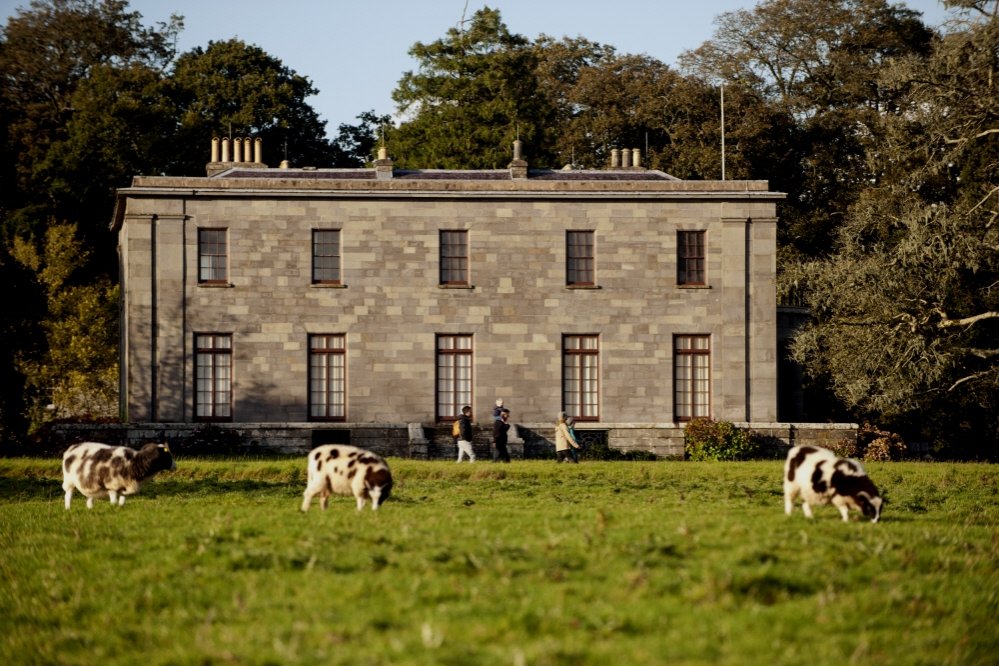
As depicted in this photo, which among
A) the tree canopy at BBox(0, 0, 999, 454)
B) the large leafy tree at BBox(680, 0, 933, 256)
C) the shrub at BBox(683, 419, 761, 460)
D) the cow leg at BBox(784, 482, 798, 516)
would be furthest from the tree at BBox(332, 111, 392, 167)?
the cow leg at BBox(784, 482, 798, 516)

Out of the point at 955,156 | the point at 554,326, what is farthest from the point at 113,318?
the point at 955,156

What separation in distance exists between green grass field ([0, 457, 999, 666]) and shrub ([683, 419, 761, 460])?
18.3 m

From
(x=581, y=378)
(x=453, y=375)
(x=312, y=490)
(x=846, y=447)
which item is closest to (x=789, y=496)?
(x=312, y=490)

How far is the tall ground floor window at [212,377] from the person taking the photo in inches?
1560

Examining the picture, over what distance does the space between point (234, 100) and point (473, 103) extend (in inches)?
428

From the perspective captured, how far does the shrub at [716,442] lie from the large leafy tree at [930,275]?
3756mm

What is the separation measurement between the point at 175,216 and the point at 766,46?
30887 mm

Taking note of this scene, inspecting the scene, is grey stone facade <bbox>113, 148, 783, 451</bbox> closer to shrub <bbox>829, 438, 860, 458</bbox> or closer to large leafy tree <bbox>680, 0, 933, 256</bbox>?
shrub <bbox>829, 438, 860, 458</bbox>

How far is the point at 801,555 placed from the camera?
1362 centimetres

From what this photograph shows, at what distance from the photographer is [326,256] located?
1593 inches

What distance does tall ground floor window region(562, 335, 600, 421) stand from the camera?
40.3 metres

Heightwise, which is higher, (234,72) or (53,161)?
(234,72)

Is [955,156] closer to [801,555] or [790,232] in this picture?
[790,232]

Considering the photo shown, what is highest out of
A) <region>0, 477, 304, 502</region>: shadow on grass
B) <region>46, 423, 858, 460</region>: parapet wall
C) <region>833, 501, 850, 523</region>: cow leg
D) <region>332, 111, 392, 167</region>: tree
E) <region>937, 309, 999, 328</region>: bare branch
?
<region>332, 111, 392, 167</region>: tree
